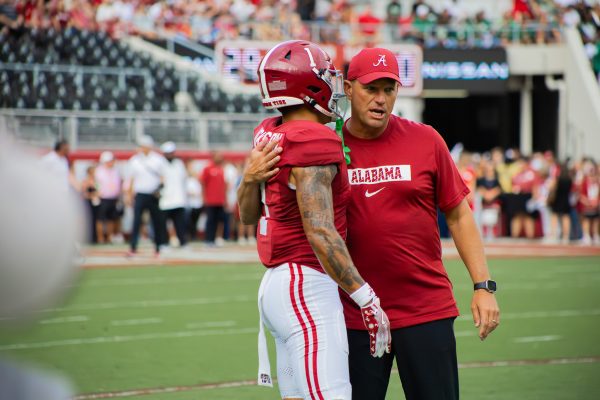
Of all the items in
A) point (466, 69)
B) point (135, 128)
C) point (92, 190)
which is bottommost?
point (92, 190)

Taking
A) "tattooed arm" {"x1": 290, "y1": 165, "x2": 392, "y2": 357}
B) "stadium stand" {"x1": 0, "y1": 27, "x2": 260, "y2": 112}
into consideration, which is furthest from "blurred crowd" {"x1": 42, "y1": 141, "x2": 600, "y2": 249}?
"tattooed arm" {"x1": 290, "y1": 165, "x2": 392, "y2": 357}

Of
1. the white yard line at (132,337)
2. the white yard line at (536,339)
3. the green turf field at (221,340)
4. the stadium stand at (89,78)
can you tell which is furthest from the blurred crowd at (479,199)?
the white yard line at (536,339)

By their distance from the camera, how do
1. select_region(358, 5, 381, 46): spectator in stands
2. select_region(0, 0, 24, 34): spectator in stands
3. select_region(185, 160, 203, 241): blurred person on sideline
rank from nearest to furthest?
1. select_region(185, 160, 203, 241): blurred person on sideline
2. select_region(0, 0, 24, 34): spectator in stands
3. select_region(358, 5, 381, 46): spectator in stands

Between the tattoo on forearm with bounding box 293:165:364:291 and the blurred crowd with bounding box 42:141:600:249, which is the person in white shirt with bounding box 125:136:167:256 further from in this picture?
the tattoo on forearm with bounding box 293:165:364:291

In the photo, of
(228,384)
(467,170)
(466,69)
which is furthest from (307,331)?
(466,69)

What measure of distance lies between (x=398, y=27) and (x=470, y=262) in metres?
25.1

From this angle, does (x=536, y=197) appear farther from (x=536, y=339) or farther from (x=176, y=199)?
(x=536, y=339)

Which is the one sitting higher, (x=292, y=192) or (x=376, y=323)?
(x=292, y=192)

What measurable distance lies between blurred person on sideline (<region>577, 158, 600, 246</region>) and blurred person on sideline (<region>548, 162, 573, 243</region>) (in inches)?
10.5

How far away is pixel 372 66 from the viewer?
4262 mm

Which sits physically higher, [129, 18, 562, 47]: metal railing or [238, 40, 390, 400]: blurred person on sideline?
[129, 18, 562, 47]: metal railing

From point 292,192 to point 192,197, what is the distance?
62.8ft

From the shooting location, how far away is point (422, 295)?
170 inches

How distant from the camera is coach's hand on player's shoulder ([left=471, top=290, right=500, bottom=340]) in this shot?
4.30 metres
